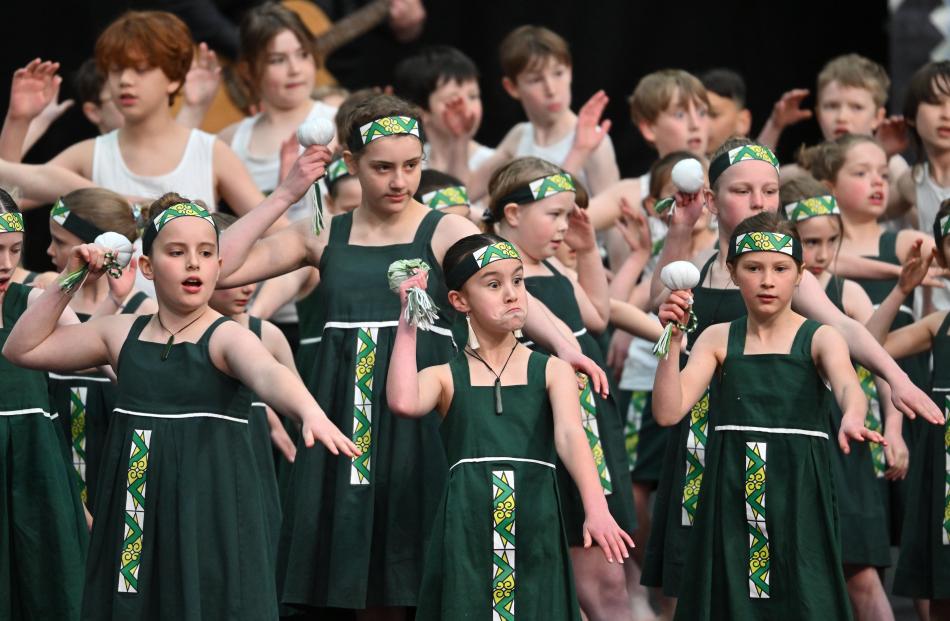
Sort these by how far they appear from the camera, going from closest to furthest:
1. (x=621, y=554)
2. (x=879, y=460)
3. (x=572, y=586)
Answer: (x=621, y=554) < (x=572, y=586) < (x=879, y=460)

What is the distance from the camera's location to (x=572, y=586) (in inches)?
180

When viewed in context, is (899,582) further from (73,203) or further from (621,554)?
(73,203)

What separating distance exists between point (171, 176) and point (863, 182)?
251cm

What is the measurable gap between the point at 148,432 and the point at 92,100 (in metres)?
3.19

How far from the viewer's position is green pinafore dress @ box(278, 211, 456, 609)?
4914 millimetres

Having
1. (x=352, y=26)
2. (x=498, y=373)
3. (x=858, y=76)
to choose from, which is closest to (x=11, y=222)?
(x=498, y=373)

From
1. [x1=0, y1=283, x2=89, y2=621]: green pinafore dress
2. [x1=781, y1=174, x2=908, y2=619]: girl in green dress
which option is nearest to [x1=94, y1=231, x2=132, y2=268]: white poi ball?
[x1=0, y1=283, x2=89, y2=621]: green pinafore dress

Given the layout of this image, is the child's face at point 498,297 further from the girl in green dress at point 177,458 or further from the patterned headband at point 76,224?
the patterned headband at point 76,224

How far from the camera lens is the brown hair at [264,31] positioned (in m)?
7.32

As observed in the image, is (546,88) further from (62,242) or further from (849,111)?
(62,242)

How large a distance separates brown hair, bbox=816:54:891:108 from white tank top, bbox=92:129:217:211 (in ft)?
9.03

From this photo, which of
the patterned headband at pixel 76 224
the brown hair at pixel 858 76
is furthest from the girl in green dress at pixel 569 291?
the brown hair at pixel 858 76

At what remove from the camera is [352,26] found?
8773mm

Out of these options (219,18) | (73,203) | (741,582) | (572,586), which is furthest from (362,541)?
(219,18)
